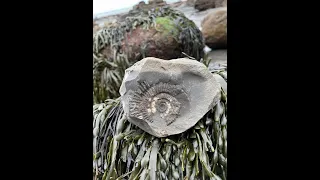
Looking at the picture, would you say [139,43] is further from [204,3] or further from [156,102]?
[156,102]

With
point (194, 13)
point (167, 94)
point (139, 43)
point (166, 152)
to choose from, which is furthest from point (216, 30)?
point (166, 152)

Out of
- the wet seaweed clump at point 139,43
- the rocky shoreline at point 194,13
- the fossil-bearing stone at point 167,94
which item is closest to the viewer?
the fossil-bearing stone at point 167,94

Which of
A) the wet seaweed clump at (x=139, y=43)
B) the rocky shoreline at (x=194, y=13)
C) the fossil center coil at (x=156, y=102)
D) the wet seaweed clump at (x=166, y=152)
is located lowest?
the wet seaweed clump at (x=166, y=152)

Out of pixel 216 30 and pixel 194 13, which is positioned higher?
pixel 194 13

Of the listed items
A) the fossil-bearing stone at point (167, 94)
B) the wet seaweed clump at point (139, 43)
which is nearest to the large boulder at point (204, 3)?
the wet seaweed clump at point (139, 43)

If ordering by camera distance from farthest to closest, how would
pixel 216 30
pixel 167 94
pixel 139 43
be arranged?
1. pixel 216 30
2. pixel 139 43
3. pixel 167 94

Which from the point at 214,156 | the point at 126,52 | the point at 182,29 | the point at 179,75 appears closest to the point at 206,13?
the point at 182,29

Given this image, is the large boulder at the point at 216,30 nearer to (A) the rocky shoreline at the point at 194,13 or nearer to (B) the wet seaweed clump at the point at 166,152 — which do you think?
(A) the rocky shoreline at the point at 194,13
